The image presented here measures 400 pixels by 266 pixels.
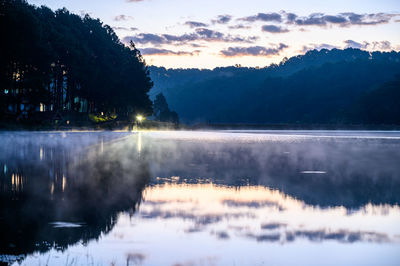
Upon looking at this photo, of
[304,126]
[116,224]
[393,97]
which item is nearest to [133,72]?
[304,126]

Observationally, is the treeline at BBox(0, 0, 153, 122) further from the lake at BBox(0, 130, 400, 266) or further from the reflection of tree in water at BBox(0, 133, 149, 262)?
the lake at BBox(0, 130, 400, 266)

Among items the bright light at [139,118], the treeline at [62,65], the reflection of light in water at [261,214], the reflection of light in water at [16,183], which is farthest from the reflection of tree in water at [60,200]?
the bright light at [139,118]

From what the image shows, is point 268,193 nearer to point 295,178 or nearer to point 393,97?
point 295,178

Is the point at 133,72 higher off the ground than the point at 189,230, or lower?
higher

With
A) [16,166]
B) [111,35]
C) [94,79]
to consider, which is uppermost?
[111,35]

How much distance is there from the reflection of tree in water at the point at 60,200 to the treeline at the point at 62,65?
5285 centimetres

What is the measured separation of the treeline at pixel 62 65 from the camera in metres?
74.3

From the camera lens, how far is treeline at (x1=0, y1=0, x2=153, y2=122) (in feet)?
244

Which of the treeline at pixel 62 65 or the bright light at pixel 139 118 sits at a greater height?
the treeline at pixel 62 65

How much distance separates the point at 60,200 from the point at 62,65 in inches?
3543

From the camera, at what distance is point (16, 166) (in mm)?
23641

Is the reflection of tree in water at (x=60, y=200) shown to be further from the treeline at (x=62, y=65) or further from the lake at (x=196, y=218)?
the treeline at (x=62, y=65)

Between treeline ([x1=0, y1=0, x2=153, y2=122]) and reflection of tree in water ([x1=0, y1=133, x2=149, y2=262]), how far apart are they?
5285 centimetres

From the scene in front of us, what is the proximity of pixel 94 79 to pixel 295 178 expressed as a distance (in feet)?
286
